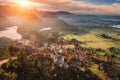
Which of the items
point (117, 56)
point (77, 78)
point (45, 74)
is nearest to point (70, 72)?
point (77, 78)

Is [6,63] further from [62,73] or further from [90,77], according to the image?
[90,77]

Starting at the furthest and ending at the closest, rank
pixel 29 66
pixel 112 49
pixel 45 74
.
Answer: pixel 112 49 < pixel 45 74 < pixel 29 66

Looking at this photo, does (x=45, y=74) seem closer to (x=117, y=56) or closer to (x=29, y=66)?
(x=29, y=66)

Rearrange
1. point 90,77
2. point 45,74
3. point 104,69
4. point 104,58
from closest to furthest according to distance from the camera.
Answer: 1. point 45,74
2. point 90,77
3. point 104,69
4. point 104,58

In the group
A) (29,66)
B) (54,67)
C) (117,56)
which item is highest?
(29,66)

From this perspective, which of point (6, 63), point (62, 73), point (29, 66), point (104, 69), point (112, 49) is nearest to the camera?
point (6, 63)

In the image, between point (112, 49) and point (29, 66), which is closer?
point (29, 66)

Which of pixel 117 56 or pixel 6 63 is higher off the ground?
pixel 6 63

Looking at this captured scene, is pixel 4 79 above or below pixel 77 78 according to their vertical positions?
above

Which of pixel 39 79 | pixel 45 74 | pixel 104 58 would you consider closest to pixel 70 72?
pixel 45 74
